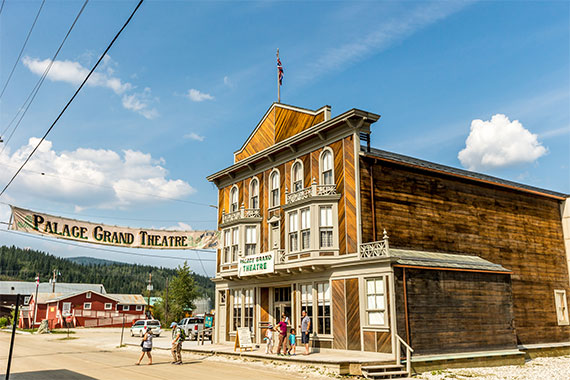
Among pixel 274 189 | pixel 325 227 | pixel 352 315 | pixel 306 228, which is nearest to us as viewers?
pixel 352 315

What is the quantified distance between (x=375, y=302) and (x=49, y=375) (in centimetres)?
1323

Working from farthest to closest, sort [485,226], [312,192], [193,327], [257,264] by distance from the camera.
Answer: [193,327]
[485,226]
[257,264]
[312,192]

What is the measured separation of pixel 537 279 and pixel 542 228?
3.57 metres

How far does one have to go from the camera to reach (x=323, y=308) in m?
24.4

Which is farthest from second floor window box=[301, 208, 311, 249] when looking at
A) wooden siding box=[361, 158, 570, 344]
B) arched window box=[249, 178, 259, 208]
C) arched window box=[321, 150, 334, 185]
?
arched window box=[249, 178, 259, 208]

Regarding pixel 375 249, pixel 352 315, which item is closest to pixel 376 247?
pixel 375 249

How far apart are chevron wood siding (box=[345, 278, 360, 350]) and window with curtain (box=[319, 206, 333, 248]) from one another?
2549mm

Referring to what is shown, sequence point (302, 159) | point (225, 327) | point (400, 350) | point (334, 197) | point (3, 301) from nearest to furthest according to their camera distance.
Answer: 1. point (400, 350)
2. point (334, 197)
3. point (302, 159)
4. point (225, 327)
5. point (3, 301)

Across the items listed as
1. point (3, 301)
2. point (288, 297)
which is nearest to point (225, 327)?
point (288, 297)

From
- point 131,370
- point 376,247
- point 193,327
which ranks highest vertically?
point 376,247

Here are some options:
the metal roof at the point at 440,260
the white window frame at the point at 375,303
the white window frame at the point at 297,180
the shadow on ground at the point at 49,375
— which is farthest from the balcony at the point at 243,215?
the shadow on ground at the point at 49,375

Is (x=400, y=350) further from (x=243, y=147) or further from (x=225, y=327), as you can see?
(x=243, y=147)

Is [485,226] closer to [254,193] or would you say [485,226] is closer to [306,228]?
[306,228]

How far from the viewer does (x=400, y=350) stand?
19.9 m
